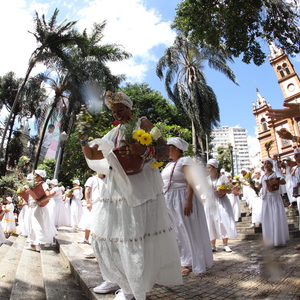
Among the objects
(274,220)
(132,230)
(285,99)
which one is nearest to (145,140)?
(132,230)

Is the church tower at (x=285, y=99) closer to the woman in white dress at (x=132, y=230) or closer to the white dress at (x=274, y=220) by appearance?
the white dress at (x=274, y=220)

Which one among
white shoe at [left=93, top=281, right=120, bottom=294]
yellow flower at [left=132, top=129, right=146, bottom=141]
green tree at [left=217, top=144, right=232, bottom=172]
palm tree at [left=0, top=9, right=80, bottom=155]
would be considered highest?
palm tree at [left=0, top=9, right=80, bottom=155]

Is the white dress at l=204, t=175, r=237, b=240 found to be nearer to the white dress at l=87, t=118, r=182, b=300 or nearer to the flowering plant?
the flowering plant

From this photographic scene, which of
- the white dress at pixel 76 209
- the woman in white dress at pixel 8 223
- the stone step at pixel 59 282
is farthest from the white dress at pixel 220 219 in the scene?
the woman in white dress at pixel 8 223

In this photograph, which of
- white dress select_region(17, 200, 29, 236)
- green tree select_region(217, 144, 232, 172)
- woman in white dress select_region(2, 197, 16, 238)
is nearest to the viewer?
white dress select_region(17, 200, 29, 236)

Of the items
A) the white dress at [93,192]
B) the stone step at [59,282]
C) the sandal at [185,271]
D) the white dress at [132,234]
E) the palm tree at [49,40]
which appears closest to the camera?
the white dress at [132,234]

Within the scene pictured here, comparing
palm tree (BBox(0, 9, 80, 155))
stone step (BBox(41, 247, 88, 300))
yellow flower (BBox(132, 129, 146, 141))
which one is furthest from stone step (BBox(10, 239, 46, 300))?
palm tree (BBox(0, 9, 80, 155))

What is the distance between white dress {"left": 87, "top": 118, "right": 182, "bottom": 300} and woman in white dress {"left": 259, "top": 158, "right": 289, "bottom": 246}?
479 centimetres

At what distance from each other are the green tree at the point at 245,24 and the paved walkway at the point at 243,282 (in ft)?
17.2

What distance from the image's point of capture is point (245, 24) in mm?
6688

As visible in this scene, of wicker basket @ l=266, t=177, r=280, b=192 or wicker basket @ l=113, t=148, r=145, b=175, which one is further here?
wicker basket @ l=266, t=177, r=280, b=192

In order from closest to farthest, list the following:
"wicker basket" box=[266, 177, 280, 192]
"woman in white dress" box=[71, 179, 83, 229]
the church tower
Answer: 1. "wicker basket" box=[266, 177, 280, 192]
2. "woman in white dress" box=[71, 179, 83, 229]
3. the church tower

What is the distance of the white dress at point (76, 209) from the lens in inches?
467

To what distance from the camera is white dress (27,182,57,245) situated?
6332 mm
